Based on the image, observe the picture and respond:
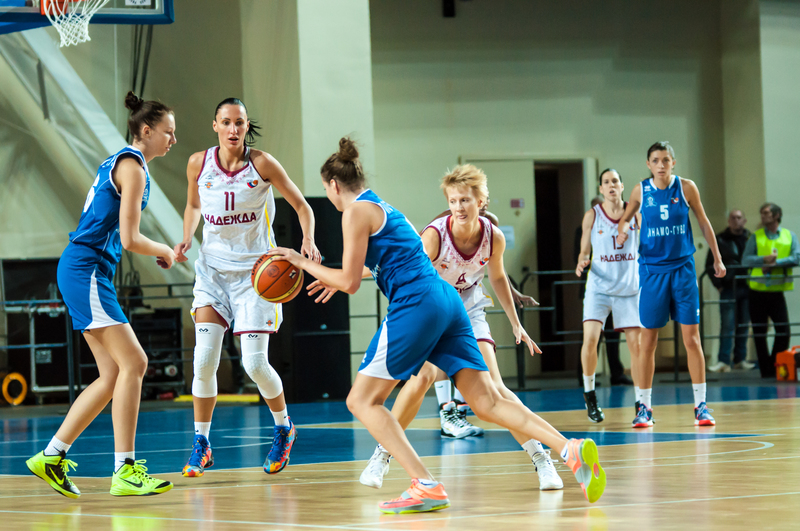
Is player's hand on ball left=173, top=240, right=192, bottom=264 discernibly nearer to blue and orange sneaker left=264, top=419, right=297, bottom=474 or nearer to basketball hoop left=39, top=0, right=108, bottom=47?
blue and orange sneaker left=264, top=419, right=297, bottom=474

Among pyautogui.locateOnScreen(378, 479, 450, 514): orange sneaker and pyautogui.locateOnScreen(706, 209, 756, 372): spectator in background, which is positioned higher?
pyautogui.locateOnScreen(706, 209, 756, 372): spectator in background

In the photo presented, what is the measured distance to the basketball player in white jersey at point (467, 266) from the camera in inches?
157

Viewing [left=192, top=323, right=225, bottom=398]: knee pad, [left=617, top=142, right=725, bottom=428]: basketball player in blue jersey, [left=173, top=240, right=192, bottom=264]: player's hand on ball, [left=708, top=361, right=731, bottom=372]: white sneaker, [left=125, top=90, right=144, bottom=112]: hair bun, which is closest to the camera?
[left=125, top=90, right=144, bottom=112]: hair bun

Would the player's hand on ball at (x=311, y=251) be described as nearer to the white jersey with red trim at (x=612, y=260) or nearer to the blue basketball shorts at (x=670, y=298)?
the blue basketball shorts at (x=670, y=298)

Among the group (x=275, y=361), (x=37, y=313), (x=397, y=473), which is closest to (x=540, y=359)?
(x=275, y=361)

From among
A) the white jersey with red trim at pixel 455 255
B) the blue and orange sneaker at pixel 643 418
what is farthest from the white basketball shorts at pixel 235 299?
the blue and orange sneaker at pixel 643 418

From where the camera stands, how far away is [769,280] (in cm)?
1077

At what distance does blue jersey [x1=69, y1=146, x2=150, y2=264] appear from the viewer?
4125mm

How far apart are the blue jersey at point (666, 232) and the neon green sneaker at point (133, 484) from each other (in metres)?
3.77

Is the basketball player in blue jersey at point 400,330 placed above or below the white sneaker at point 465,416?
above

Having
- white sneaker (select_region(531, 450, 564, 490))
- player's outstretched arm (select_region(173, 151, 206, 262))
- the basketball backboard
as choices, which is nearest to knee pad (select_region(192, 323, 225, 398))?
player's outstretched arm (select_region(173, 151, 206, 262))

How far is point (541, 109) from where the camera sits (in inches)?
482

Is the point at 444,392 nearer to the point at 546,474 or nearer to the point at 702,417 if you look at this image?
the point at 702,417

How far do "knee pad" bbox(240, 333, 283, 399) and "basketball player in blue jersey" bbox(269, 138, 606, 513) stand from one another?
106cm
